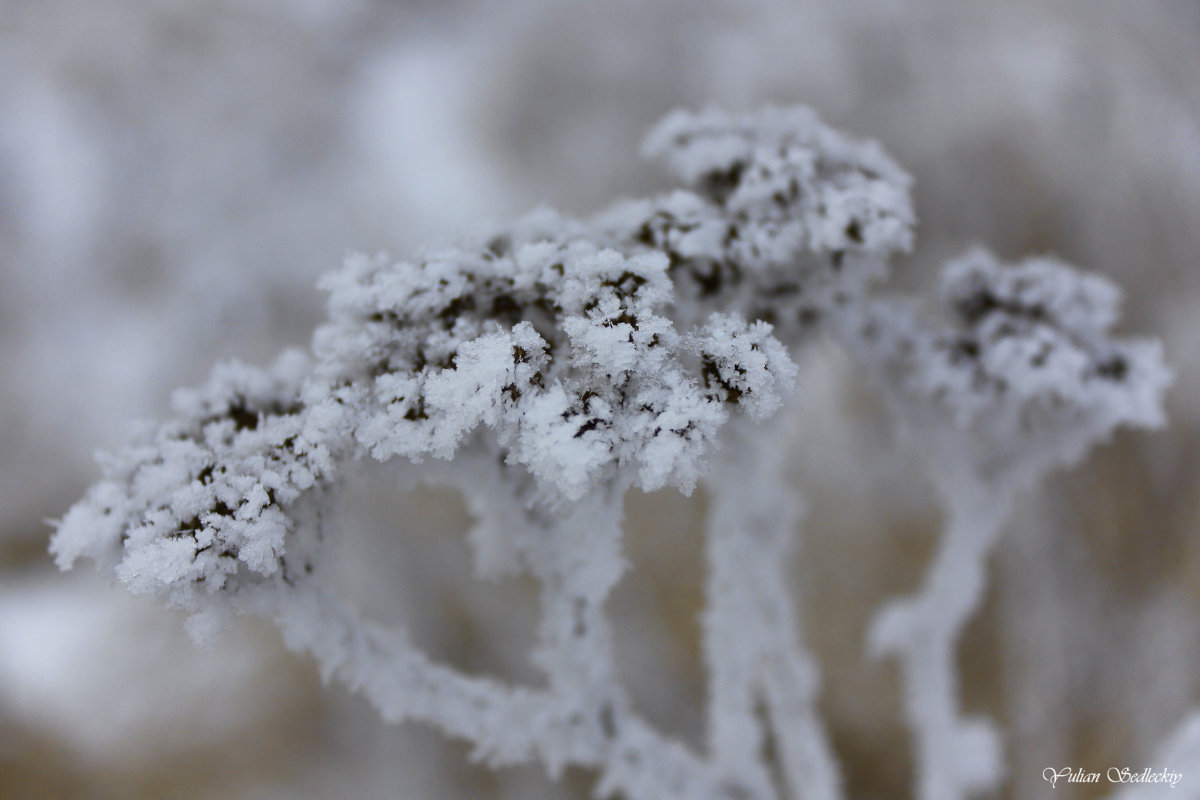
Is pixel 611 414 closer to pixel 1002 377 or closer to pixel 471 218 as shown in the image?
pixel 1002 377

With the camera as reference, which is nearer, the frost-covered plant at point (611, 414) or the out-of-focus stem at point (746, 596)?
the frost-covered plant at point (611, 414)

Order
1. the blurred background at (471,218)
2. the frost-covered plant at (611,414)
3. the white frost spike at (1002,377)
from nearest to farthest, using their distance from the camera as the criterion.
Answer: the frost-covered plant at (611,414) → the white frost spike at (1002,377) → the blurred background at (471,218)

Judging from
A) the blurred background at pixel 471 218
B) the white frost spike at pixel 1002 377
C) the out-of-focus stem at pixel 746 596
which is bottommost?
the out-of-focus stem at pixel 746 596

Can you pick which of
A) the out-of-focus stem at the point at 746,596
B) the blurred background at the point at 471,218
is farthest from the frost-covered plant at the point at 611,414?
the blurred background at the point at 471,218

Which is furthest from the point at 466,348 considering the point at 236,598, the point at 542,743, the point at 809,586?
the point at 809,586

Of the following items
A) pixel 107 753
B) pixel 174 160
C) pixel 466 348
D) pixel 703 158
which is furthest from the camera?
pixel 174 160

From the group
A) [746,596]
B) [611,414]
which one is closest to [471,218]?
[746,596]

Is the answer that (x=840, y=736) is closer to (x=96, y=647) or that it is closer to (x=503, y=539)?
(x=503, y=539)

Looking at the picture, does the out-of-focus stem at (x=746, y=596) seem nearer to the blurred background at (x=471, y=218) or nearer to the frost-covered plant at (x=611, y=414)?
the frost-covered plant at (x=611, y=414)
